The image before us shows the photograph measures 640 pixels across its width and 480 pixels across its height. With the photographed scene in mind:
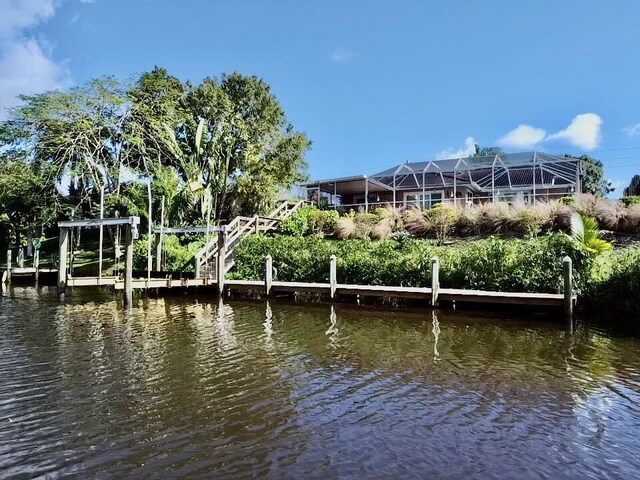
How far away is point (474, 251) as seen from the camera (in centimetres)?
1689

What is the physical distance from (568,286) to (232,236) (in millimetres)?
14760

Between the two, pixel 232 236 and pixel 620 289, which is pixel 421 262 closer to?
pixel 620 289

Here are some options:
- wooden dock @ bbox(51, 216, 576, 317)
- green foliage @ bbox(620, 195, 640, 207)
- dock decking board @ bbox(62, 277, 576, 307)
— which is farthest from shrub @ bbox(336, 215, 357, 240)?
green foliage @ bbox(620, 195, 640, 207)

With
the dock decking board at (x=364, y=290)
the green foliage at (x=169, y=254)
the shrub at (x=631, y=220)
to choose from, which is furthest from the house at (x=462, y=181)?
the dock decking board at (x=364, y=290)

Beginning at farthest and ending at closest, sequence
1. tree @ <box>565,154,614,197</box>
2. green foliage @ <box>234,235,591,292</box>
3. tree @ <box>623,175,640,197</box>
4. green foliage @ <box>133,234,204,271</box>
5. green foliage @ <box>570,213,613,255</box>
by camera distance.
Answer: tree @ <box>565,154,614,197</box> → tree @ <box>623,175,640,197</box> → green foliage @ <box>133,234,204,271</box> → green foliage @ <box>234,235,591,292</box> → green foliage @ <box>570,213,613,255</box>

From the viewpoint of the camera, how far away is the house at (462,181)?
3186 centimetres

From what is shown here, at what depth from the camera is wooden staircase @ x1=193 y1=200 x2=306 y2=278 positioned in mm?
21459

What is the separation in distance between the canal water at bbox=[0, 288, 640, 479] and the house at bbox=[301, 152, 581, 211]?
20.8 m

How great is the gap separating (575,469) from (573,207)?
19.6m

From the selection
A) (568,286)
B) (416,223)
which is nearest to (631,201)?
(416,223)

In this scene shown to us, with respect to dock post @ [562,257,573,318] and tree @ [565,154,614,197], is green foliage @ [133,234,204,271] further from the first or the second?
tree @ [565,154,614,197]

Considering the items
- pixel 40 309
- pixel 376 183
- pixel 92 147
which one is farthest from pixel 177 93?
pixel 40 309

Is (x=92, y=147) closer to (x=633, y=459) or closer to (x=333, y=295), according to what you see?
(x=333, y=295)

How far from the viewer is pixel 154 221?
27641mm
